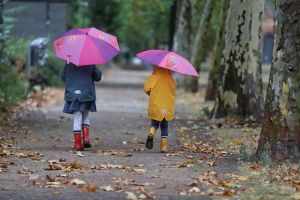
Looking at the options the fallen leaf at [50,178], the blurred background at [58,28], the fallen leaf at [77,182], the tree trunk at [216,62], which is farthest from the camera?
the tree trunk at [216,62]

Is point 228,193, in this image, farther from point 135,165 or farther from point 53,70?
point 53,70

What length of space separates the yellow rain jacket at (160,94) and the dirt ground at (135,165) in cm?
64

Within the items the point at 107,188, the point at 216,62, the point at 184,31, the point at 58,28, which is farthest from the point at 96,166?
the point at 58,28

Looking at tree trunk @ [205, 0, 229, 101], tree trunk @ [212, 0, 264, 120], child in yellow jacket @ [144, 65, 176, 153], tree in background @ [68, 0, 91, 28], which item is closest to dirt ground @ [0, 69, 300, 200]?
child in yellow jacket @ [144, 65, 176, 153]

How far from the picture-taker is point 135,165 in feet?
32.2

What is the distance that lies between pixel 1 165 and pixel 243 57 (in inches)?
339

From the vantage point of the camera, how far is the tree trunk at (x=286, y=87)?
9594mm

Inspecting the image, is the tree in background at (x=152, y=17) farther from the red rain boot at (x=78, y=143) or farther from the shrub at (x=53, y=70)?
the red rain boot at (x=78, y=143)

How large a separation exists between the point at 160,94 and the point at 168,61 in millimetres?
591

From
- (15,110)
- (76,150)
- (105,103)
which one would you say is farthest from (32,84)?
(76,150)

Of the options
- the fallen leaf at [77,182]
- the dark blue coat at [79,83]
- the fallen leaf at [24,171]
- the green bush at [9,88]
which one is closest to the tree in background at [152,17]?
the green bush at [9,88]

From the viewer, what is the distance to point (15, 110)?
63.7ft

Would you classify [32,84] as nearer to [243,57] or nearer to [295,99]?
[243,57]

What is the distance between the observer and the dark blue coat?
11.7m
